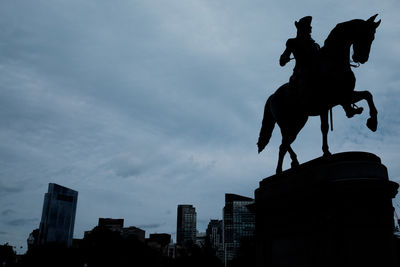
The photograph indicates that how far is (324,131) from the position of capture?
32.7 ft

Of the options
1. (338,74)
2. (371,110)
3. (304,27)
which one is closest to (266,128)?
(304,27)

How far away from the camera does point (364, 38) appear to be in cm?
942

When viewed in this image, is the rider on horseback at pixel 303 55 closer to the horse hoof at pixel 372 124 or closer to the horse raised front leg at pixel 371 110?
the horse raised front leg at pixel 371 110

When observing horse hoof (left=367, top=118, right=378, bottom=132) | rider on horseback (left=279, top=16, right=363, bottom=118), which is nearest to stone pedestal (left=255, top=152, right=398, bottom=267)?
horse hoof (left=367, top=118, right=378, bottom=132)

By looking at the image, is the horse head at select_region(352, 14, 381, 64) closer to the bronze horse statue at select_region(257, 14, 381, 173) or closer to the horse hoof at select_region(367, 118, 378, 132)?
the bronze horse statue at select_region(257, 14, 381, 173)

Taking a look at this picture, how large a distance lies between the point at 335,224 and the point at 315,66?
3.88 metres

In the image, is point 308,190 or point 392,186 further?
point 308,190

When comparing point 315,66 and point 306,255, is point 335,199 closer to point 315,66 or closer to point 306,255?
point 306,255

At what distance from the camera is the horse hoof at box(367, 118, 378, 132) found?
9.31 metres

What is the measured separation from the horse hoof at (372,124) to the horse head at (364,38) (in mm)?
1454

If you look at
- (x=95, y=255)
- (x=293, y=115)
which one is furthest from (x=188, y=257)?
(x=293, y=115)

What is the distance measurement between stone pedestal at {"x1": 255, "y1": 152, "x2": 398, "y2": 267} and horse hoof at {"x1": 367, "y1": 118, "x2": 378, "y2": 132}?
91 cm

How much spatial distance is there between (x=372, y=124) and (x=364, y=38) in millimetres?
2019

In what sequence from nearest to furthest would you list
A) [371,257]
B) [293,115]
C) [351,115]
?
[371,257]
[351,115]
[293,115]
